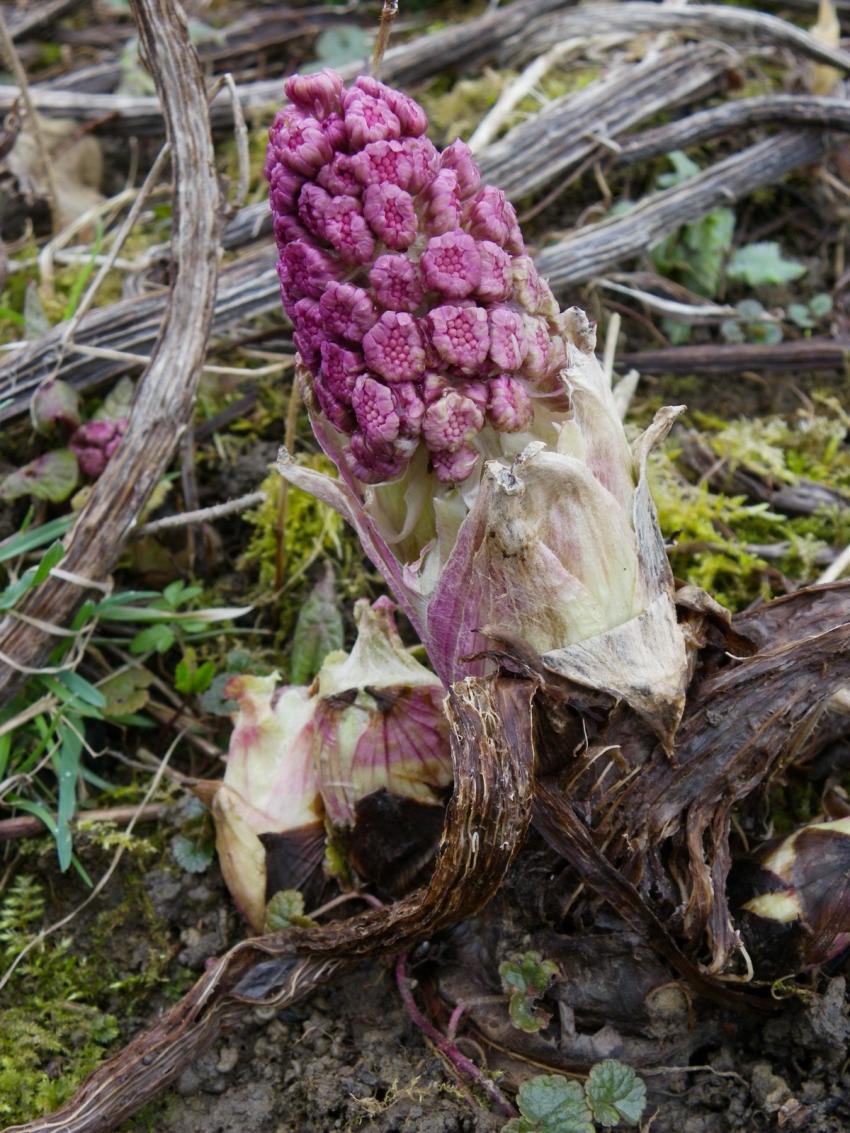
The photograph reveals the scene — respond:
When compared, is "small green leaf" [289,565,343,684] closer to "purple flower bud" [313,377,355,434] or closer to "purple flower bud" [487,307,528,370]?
"purple flower bud" [313,377,355,434]

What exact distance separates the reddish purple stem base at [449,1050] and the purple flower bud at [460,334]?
1.26m

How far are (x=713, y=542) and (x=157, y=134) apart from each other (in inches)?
106

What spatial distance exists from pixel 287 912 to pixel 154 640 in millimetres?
856

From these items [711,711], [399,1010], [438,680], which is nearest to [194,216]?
[438,680]

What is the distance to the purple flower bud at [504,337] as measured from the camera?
1928 mm

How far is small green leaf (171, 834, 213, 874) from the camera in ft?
8.26

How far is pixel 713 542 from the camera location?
9.40ft

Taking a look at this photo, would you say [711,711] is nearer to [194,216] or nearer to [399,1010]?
[399,1010]

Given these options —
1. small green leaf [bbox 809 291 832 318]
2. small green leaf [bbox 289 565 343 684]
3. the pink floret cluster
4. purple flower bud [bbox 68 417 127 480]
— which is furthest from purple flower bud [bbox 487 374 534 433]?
small green leaf [bbox 809 291 832 318]

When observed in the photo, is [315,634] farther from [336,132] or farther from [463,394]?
[336,132]

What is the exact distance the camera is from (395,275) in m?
1.87

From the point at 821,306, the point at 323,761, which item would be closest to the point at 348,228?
the point at 323,761

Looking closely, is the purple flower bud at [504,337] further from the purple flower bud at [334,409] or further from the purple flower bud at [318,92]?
the purple flower bud at [318,92]

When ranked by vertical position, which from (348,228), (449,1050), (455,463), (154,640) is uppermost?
(348,228)
